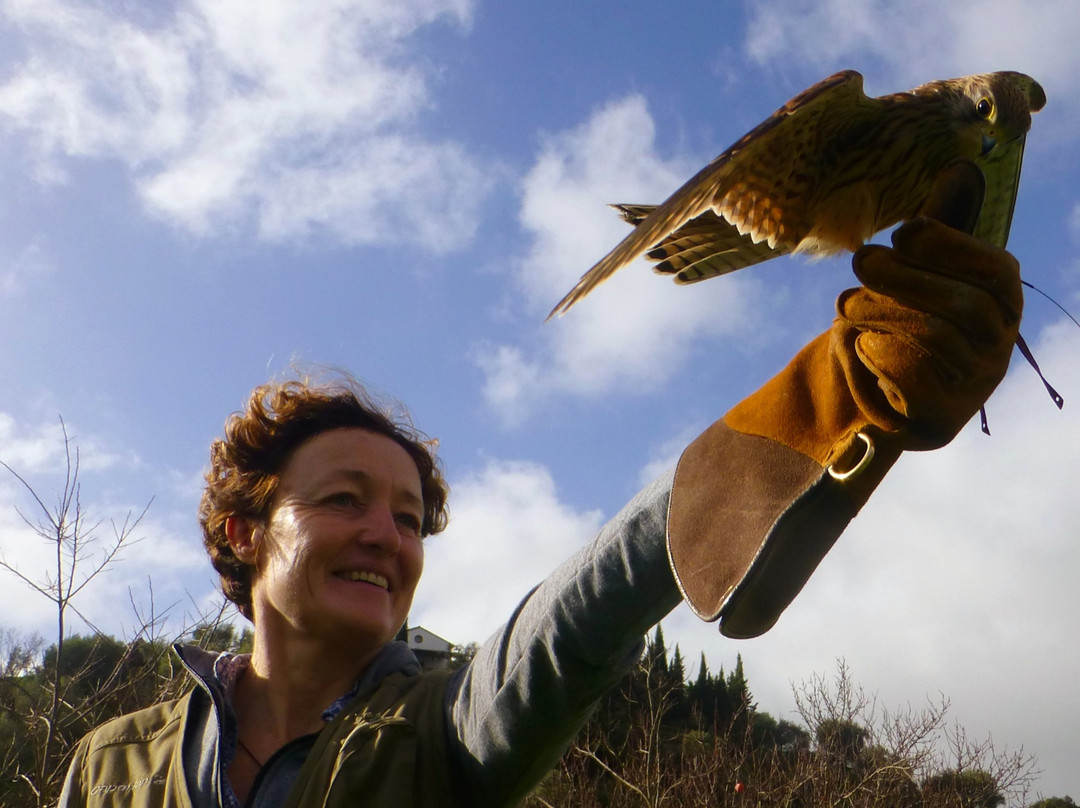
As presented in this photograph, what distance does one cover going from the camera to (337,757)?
4.75 ft

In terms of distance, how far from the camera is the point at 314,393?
2182 millimetres

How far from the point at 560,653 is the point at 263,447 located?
1103mm

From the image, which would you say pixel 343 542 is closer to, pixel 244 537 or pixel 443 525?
pixel 244 537

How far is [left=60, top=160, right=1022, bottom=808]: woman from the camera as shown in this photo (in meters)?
1.06

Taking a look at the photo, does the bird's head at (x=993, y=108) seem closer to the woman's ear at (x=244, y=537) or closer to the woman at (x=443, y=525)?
the woman at (x=443, y=525)

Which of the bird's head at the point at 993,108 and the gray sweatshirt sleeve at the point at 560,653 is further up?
the bird's head at the point at 993,108

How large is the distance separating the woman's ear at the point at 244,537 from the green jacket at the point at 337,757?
349 millimetres

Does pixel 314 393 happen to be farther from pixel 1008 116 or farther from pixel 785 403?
pixel 1008 116

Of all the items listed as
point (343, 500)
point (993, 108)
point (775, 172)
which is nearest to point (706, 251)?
point (775, 172)

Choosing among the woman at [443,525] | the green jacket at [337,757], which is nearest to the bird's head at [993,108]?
the woman at [443,525]

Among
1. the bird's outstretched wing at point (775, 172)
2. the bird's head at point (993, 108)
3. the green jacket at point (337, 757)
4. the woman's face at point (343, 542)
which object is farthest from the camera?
the bird's head at point (993, 108)

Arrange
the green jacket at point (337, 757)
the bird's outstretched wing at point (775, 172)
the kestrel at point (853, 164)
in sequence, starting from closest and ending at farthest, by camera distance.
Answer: the green jacket at point (337, 757), the bird's outstretched wing at point (775, 172), the kestrel at point (853, 164)

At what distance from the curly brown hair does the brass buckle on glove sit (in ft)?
4.28

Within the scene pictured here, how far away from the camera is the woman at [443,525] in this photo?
1064 mm
